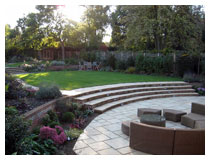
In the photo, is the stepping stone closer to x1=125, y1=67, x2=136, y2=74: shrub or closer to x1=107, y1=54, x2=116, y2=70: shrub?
x1=125, y1=67, x2=136, y2=74: shrub

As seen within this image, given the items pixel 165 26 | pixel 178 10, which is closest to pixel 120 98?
pixel 165 26

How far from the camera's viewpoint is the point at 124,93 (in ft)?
28.6

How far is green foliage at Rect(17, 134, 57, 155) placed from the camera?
3.21m

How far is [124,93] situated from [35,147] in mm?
5680

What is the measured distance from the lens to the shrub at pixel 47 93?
19.6 ft

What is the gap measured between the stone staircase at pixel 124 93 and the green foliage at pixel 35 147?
276 centimetres

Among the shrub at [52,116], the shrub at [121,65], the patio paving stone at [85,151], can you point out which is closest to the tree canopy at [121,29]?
the shrub at [121,65]

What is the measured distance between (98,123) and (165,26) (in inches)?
513

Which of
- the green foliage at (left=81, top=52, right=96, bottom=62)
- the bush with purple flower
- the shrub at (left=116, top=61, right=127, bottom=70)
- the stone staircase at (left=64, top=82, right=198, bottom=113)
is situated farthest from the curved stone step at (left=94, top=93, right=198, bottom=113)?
the green foliage at (left=81, top=52, right=96, bottom=62)

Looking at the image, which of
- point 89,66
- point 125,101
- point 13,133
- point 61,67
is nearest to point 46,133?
point 13,133

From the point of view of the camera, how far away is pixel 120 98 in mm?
8055

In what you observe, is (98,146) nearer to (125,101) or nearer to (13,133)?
(13,133)
